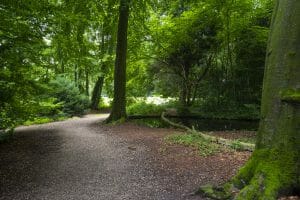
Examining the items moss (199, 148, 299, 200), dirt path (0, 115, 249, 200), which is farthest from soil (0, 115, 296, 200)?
moss (199, 148, 299, 200)

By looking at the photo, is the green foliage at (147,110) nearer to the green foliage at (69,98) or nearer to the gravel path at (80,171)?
the green foliage at (69,98)

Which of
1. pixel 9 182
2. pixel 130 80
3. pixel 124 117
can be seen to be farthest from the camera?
pixel 130 80

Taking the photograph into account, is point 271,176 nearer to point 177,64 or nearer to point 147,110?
point 177,64

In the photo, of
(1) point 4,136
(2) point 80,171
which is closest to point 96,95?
(1) point 4,136

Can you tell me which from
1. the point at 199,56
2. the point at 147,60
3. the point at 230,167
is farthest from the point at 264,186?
the point at 147,60

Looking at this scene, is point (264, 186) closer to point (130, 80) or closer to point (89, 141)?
point (89, 141)

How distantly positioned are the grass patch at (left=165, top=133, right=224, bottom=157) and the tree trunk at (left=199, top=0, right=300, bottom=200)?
266 cm

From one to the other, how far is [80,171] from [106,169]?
1.80 feet

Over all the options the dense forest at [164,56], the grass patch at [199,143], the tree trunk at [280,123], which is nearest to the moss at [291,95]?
the tree trunk at [280,123]

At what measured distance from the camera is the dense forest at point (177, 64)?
14.4ft

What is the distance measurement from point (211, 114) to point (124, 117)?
13.9 ft

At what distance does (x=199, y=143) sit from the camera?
824 cm

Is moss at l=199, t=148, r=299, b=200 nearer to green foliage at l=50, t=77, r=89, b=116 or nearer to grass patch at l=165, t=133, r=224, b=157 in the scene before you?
grass patch at l=165, t=133, r=224, b=157

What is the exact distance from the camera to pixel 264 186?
413cm
